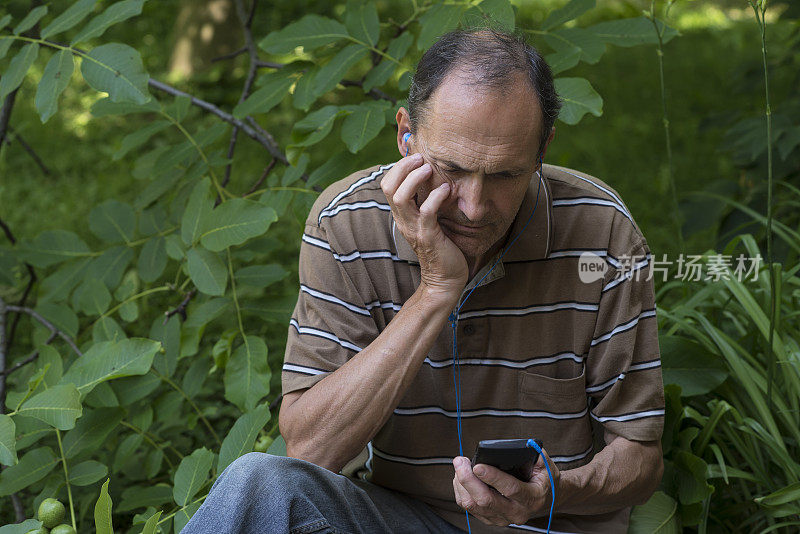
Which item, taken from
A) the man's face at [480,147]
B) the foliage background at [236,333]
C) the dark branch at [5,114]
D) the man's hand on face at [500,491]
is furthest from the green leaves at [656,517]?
the dark branch at [5,114]

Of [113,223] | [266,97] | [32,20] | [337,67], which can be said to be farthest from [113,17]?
[113,223]

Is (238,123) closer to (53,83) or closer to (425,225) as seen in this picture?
(53,83)

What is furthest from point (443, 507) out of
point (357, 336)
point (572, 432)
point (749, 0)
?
point (749, 0)

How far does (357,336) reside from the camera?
6.06ft

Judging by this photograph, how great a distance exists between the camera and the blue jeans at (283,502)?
1525 mm

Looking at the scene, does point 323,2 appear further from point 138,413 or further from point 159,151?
point 138,413

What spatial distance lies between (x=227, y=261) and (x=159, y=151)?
0.43 meters

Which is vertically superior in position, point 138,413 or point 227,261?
point 227,261

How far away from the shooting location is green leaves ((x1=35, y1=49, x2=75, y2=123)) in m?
2.11

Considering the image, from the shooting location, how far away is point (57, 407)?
6.20 feet

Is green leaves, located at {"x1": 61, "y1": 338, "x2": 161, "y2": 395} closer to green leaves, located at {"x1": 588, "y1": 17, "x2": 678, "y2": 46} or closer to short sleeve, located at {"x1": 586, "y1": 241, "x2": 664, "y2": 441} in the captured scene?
short sleeve, located at {"x1": 586, "y1": 241, "x2": 664, "y2": 441}

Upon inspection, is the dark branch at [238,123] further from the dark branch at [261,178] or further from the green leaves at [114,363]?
the green leaves at [114,363]

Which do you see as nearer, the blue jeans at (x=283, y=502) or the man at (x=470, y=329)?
the blue jeans at (x=283, y=502)

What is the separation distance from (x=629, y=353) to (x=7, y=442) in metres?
1.38
